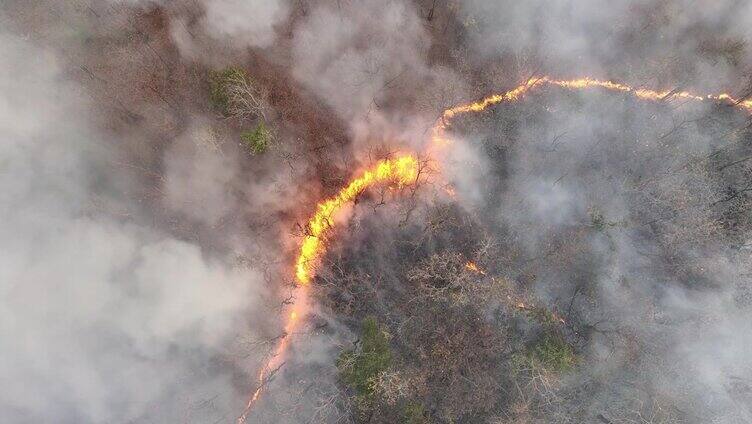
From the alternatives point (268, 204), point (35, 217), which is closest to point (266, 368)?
point (268, 204)

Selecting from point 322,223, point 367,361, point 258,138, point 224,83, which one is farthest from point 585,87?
point 224,83

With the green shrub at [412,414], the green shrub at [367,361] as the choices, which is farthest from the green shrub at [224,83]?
the green shrub at [412,414]

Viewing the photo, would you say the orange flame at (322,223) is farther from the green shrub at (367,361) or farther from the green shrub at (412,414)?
the green shrub at (412,414)

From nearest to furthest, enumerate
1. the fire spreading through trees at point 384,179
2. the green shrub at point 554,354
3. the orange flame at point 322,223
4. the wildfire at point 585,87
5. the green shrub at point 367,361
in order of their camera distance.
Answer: the green shrub at point 367,361 → the green shrub at point 554,354 → the orange flame at point 322,223 → the fire spreading through trees at point 384,179 → the wildfire at point 585,87

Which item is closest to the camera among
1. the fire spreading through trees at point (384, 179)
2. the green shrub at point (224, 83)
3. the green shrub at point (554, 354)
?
the green shrub at point (554, 354)

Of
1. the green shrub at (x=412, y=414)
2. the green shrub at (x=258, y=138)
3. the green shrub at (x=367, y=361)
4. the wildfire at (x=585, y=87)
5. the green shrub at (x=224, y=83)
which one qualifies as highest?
the green shrub at (x=224, y=83)

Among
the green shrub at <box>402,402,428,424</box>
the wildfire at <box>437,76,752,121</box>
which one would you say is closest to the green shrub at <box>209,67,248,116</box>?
the wildfire at <box>437,76,752,121</box>

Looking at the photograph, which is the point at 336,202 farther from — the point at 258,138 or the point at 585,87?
the point at 585,87

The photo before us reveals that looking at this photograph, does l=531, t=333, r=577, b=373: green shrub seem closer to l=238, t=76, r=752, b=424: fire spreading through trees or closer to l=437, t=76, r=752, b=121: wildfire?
l=238, t=76, r=752, b=424: fire spreading through trees
